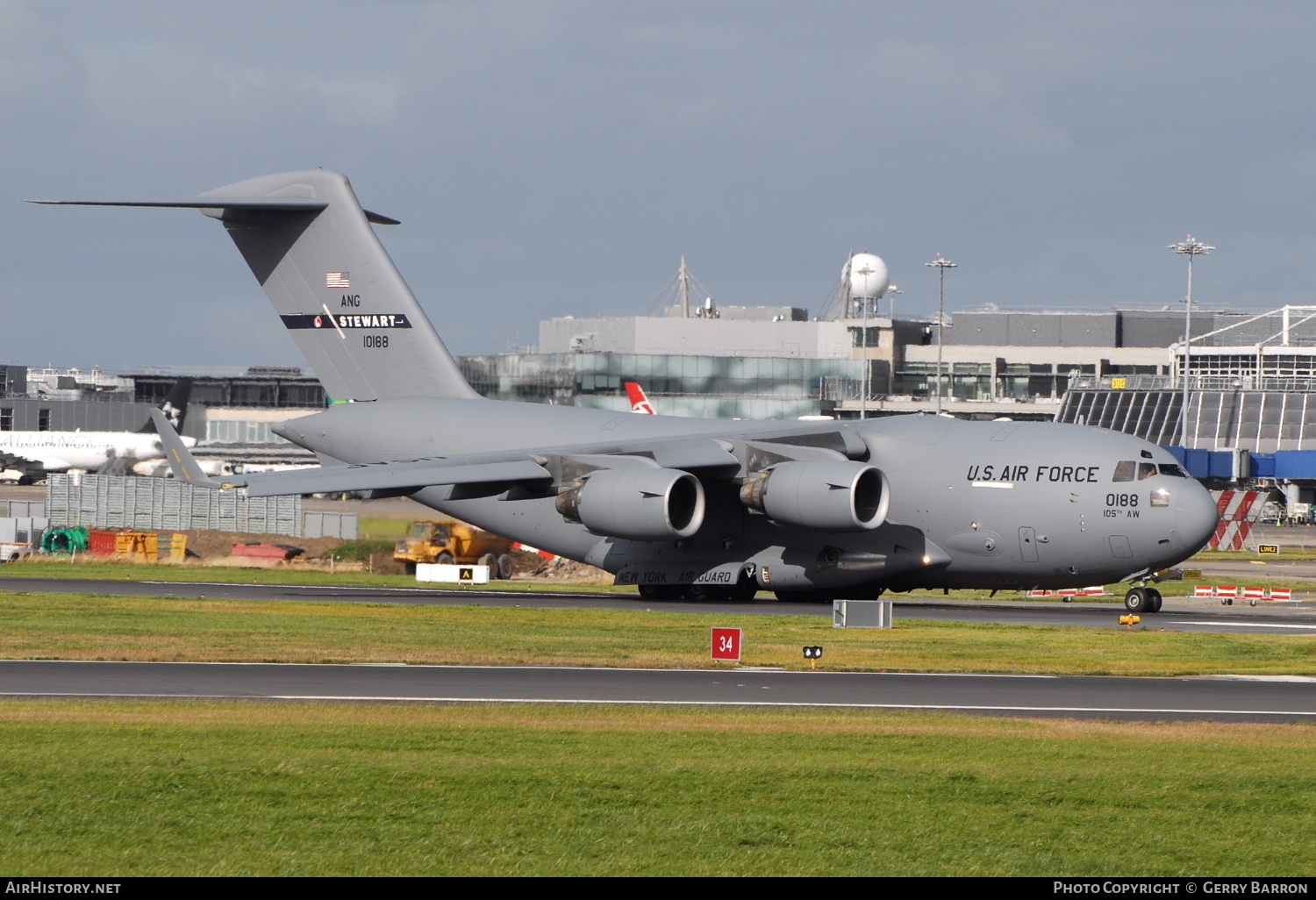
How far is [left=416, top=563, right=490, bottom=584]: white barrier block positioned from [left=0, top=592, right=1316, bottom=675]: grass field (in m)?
13.7

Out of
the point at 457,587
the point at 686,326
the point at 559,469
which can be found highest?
the point at 686,326

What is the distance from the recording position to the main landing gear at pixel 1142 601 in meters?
32.5

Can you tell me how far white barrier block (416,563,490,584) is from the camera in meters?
43.7

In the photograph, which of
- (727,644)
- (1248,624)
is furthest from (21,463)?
(727,644)

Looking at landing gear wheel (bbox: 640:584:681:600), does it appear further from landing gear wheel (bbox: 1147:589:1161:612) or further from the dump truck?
the dump truck

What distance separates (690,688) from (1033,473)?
14.9 metres

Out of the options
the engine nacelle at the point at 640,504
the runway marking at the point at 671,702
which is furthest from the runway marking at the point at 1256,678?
the engine nacelle at the point at 640,504

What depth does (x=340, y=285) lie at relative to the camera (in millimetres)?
37906

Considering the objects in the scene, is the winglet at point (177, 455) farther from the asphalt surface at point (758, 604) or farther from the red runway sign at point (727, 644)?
the red runway sign at point (727, 644)

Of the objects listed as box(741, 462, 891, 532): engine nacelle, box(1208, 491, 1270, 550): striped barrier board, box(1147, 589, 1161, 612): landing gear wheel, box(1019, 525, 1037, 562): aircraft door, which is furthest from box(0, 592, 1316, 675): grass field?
box(1208, 491, 1270, 550): striped barrier board

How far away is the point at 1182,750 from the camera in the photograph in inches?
539

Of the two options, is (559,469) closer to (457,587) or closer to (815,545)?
(815,545)

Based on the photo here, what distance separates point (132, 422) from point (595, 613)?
10590cm
